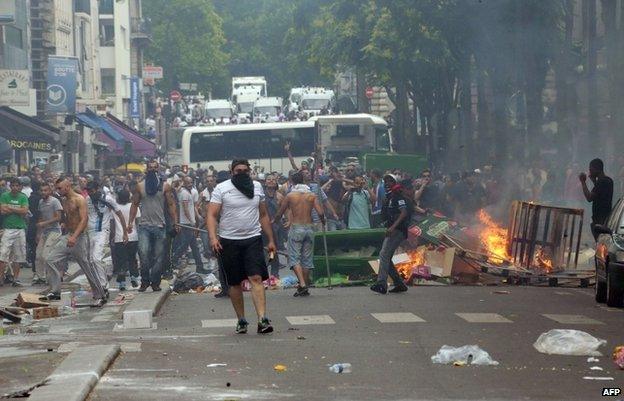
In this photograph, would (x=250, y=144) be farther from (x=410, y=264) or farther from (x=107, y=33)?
(x=410, y=264)

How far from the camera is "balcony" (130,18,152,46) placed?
7965cm

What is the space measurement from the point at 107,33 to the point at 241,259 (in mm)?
59931

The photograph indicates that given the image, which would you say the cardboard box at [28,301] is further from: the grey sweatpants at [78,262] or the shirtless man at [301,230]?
the shirtless man at [301,230]

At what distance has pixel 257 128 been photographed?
51906 millimetres

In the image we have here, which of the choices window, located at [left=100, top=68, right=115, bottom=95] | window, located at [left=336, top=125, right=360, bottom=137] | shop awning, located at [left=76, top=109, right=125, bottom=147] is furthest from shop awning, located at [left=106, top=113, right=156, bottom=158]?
window, located at [left=100, top=68, right=115, bottom=95]

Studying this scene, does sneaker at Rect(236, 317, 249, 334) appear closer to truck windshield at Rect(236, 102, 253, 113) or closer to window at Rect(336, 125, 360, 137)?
window at Rect(336, 125, 360, 137)

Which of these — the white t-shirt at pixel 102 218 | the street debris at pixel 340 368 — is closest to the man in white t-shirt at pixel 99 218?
the white t-shirt at pixel 102 218

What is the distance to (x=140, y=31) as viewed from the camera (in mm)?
80812

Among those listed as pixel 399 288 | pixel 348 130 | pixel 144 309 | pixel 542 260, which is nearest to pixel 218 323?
pixel 144 309

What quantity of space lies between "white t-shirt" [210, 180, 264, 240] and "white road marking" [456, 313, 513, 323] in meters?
2.39

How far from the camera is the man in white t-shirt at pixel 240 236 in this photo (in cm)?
1243

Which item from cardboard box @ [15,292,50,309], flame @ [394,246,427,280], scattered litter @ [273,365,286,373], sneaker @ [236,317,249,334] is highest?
scattered litter @ [273,365,286,373]

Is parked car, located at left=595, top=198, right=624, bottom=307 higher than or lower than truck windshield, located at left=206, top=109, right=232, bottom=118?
higher

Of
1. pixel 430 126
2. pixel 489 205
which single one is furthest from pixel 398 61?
pixel 489 205
